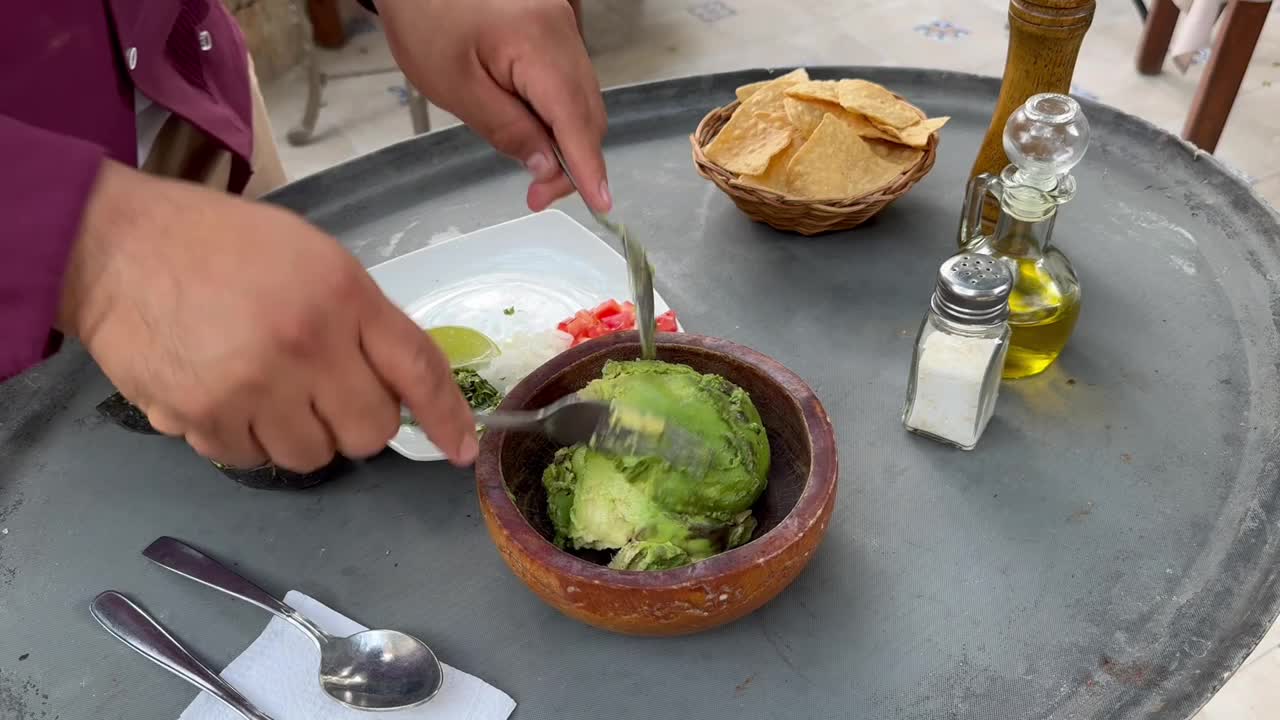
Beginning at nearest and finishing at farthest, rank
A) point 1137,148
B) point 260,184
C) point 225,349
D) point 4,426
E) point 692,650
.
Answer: point 225,349 < point 692,650 < point 4,426 < point 1137,148 < point 260,184

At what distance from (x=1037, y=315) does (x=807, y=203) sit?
11.2 inches

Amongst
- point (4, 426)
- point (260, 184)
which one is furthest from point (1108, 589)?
point (260, 184)

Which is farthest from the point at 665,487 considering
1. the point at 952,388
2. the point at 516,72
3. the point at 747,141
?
the point at 747,141

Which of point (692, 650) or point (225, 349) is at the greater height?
point (225, 349)

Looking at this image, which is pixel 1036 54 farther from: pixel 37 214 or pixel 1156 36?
pixel 1156 36

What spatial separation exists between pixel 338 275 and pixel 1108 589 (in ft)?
2.15

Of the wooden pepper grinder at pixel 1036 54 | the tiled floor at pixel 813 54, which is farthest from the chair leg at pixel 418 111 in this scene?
the wooden pepper grinder at pixel 1036 54

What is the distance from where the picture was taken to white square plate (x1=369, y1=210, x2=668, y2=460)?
3.54 feet

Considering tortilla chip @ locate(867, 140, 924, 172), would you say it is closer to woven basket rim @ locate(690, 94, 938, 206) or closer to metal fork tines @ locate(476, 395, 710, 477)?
woven basket rim @ locate(690, 94, 938, 206)

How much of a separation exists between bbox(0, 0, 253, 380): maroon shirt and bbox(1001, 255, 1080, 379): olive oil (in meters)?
0.82

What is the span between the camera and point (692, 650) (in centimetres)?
76

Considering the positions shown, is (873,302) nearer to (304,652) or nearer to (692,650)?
(692,650)

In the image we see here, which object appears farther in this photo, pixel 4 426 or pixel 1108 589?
pixel 4 426

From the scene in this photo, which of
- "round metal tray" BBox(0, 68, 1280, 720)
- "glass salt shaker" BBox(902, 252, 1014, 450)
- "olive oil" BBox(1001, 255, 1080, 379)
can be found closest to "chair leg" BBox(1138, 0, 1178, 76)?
"round metal tray" BBox(0, 68, 1280, 720)
